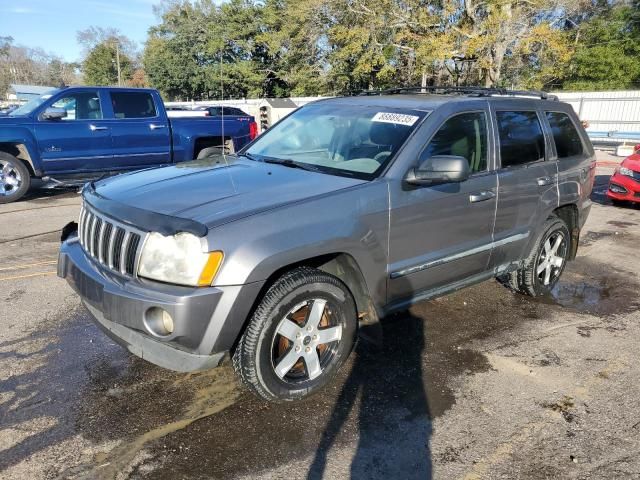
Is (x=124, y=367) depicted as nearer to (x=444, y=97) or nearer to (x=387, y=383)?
(x=387, y=383)

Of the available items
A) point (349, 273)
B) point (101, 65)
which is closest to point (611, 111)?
point (349, 273)

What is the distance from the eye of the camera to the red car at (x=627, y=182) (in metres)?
9.24

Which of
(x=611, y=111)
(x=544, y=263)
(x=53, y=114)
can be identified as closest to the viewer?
(x=544, y=263)

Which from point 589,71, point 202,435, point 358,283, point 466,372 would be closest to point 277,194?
point 358,283

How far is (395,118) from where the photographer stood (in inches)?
150

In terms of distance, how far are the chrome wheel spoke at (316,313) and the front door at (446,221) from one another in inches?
21.6

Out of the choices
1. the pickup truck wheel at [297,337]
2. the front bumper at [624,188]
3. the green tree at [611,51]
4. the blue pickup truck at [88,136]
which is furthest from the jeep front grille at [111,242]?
the green tree at [611,51]

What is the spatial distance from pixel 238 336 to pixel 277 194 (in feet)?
2.75

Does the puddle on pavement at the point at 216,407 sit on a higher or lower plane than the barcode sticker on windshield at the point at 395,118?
lower

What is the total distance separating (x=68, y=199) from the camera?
952 centimetres

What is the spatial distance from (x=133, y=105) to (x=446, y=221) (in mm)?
7794

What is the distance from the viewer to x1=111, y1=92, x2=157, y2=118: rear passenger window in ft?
31.3

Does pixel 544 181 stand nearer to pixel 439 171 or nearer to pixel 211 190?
pixel 439 171

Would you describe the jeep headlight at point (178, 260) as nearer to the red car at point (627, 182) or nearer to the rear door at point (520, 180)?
the rear door at point (520, 180)
